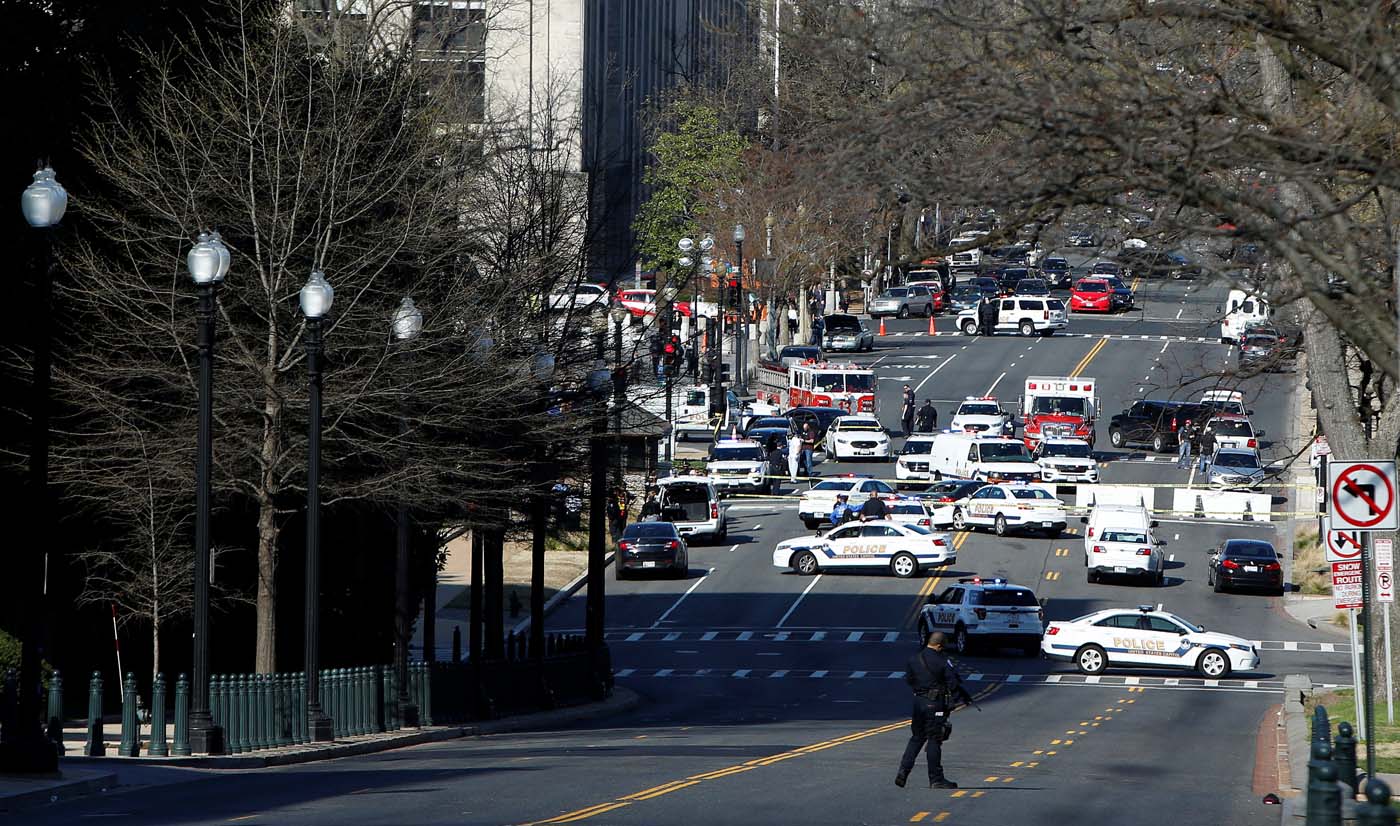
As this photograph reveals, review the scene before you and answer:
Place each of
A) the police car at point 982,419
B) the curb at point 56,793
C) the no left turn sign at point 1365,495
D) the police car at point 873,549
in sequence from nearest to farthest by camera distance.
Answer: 1. the curb at point 56,793
2. the no left turn sign at point 1365,495
3. the police car at point 873,549
4. the police car at point 982,419

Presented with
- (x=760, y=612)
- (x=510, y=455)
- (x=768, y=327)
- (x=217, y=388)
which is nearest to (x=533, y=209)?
(x=510, y=455)

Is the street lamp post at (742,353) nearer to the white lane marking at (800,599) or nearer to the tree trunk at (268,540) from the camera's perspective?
the white lane marking at (800,599)

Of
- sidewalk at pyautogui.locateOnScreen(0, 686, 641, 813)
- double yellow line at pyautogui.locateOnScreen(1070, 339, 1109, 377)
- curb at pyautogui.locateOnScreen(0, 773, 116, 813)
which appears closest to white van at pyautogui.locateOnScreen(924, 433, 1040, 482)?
double yellow line at pyautogui.locateOnScreen(1070, 339, 1109, 377)

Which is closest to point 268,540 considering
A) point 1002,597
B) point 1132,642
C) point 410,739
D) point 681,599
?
point 410,739

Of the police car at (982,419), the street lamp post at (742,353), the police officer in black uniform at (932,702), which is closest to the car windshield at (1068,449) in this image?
the police car at (982,419)

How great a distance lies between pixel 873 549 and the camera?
51500 mm

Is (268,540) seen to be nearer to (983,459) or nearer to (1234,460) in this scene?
(983,459)

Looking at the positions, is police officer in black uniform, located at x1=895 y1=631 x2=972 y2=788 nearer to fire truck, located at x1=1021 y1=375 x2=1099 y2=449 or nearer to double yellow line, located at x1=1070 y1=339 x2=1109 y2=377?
fire truck, located at x1=1021 y1=375 x2=1099 y2=449

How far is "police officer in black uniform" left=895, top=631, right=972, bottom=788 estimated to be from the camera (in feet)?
61.8

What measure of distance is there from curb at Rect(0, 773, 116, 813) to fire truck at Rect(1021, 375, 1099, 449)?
5310cm

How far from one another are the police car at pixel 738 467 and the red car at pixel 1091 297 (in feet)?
138

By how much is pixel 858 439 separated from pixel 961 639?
26591 mm

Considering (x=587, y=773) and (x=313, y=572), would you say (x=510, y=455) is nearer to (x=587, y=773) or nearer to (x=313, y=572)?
(x=313, y=572)

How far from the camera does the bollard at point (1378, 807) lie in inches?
339
